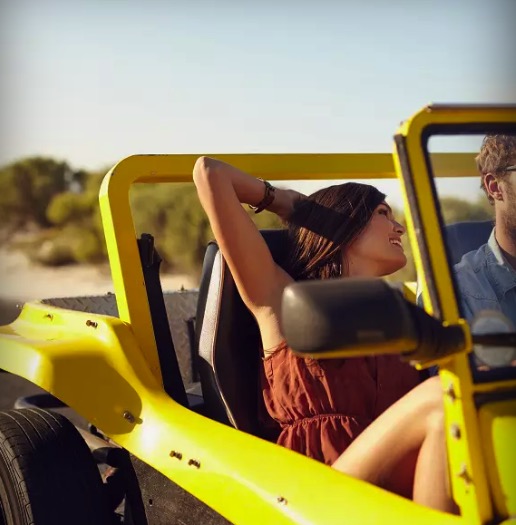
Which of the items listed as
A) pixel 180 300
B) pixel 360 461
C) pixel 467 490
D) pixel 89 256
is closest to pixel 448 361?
pixel 467 490

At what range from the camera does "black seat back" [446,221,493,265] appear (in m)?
2.02

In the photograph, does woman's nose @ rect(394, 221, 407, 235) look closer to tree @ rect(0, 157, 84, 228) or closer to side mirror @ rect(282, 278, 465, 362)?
side mirror @ rect(282, 278, 465, 362)

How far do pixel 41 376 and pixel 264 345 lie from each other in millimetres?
638

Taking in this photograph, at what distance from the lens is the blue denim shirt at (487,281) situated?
6.87ft

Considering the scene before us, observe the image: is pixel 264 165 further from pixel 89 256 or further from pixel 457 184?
pixel 89 256

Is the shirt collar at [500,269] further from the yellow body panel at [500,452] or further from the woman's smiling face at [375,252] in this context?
the woman's smiling face at [375,252]

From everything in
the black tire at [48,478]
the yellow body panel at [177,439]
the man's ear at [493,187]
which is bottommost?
the black tire at [48,478]

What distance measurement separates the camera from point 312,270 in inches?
116

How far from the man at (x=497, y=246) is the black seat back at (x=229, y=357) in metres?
0.89

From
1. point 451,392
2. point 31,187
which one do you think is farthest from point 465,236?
point 31,187

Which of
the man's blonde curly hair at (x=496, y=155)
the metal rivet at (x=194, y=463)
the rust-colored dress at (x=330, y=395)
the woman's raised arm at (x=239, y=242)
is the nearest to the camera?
the man's blonde curly hair at (x=496, y=155)

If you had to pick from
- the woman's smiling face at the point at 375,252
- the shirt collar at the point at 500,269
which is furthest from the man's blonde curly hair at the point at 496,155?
the woman's smiling face at the point at 375,252

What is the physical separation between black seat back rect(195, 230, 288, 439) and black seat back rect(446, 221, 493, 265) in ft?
3.10

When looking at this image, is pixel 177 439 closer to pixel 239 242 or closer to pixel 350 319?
pixel 239 242
